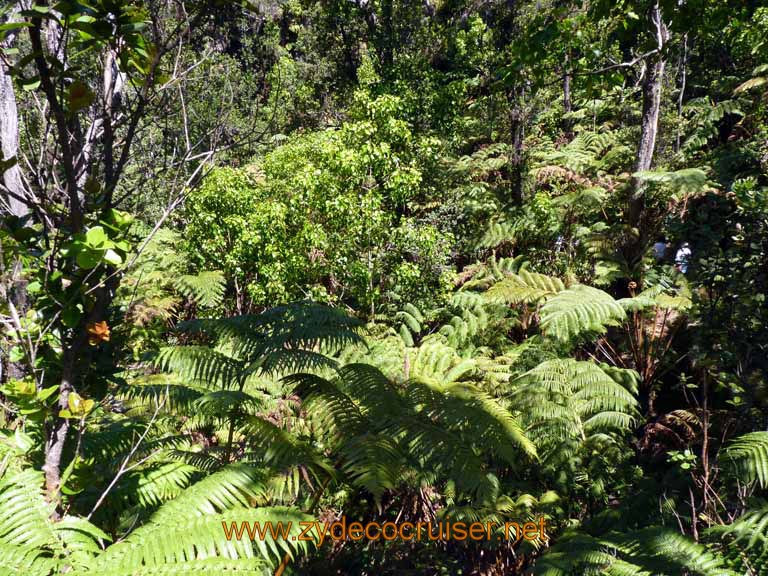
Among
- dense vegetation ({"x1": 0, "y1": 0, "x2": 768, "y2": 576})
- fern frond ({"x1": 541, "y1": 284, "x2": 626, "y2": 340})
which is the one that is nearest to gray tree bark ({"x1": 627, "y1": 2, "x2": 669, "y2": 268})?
dense vegetation ({"x1": 0, "y1": 0, "x2": 768, "y2": 576})

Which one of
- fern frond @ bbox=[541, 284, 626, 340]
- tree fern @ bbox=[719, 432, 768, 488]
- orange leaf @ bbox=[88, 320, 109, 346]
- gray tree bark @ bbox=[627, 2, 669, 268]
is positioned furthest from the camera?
gray tree bark @ bbox=[627, 2, 669, 268]

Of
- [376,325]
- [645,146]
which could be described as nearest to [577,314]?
[376,325]

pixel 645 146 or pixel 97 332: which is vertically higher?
pixel 645 146

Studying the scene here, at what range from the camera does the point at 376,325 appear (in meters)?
6.48

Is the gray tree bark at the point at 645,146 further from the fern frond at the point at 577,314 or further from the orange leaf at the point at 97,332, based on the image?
the orange leaf at the point at 97,332

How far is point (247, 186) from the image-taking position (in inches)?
317

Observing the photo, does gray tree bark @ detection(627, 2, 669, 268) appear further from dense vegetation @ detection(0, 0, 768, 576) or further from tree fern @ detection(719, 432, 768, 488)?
tree fern @ detection(719, 432, 768, 488)

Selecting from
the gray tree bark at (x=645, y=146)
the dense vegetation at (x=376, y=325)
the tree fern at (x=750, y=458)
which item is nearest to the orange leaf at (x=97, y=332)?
the dense vegetation at (x=376, y=325)

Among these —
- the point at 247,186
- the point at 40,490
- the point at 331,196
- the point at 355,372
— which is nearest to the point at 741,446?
the point at 355,372

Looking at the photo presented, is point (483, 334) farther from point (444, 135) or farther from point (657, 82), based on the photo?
point (444, 135)

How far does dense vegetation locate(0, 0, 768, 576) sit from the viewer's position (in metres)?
1.72

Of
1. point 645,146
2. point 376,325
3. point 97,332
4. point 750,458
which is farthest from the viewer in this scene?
point 645,146

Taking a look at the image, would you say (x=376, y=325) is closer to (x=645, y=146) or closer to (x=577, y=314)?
(x=577, y=314)

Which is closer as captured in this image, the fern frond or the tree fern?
the tree fern
